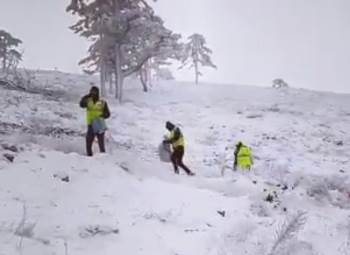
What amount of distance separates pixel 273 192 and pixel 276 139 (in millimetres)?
14126

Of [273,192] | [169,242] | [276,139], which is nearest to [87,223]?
[169,242]

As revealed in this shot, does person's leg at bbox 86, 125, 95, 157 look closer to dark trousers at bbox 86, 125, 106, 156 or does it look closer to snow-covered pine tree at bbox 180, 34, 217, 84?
dark trousers at bbox 86, 125, 106, 156

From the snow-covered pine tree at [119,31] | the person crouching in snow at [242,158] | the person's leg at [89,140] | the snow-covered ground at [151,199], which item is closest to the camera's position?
the snow-covered ground at [151,199]

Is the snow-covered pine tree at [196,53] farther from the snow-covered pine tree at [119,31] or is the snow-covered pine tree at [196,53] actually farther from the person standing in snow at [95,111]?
the person standing in snow at [95,111]

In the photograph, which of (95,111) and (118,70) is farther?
(118,70)

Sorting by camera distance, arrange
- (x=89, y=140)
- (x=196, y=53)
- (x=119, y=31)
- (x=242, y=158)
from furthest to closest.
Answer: (x=196, y=53) < (x=119, y=31) < (x=242, y=158) < (x=89, y=140)

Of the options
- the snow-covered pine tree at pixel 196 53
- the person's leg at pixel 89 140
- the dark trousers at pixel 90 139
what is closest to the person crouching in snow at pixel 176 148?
the dark trousers at pixel 90 139

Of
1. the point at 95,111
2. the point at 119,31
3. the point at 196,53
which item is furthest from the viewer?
the point at 196,53

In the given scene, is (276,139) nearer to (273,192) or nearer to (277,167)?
(277,167)

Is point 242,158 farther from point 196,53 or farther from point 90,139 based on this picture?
point 196,53

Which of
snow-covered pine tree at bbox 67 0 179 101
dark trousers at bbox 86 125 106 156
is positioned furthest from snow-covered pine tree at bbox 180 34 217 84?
dark trousers at bbox 86 125 106 156

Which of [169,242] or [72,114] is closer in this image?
[169,242]

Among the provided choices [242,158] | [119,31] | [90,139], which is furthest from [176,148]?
[119,31]

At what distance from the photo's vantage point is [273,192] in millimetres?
11203
